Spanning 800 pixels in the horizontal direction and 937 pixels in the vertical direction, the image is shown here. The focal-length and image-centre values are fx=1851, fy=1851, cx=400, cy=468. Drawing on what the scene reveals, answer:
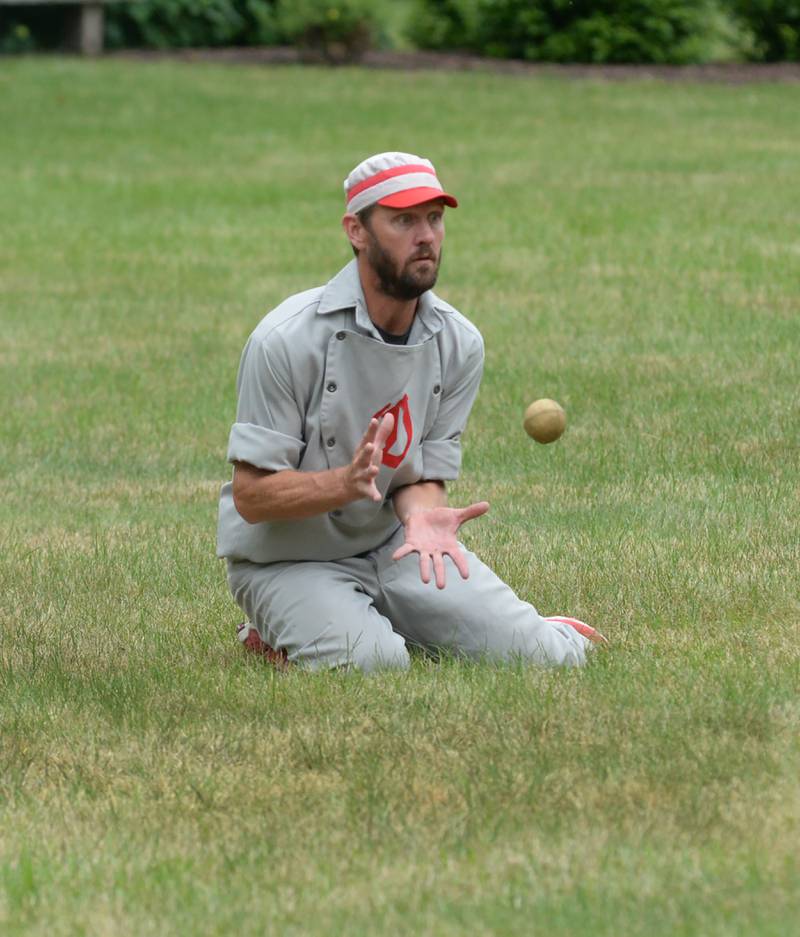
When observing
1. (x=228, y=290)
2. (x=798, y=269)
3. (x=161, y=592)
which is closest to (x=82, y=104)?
(x=228, y=290)

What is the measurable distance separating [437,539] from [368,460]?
19.7 inches

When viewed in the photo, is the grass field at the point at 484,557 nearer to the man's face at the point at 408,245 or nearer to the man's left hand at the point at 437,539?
the man's left hand at the point at 437,539

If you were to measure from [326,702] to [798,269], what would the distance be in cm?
831

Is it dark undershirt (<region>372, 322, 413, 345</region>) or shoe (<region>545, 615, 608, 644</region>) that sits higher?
dark undershirt (<region>372, 322, 413, 345</region>)

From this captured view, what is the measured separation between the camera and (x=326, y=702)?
558 cm

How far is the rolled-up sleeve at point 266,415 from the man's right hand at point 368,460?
0.43 meters

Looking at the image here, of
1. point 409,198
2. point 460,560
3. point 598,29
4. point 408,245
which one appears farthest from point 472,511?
point 598,29

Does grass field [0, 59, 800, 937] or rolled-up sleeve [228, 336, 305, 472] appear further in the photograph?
rolled-up sleeve [228, 336, 305, 472]

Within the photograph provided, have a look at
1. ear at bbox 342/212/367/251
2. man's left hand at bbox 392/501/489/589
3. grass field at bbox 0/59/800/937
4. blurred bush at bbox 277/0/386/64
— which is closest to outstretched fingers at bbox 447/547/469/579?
man's left hand at bbox 392/501/489/589

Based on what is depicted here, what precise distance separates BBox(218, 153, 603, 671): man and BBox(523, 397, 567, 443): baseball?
1.33 m

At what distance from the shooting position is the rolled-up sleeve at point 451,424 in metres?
6.20

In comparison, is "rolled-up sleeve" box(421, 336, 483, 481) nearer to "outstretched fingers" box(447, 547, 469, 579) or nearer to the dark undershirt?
the dark undershirt

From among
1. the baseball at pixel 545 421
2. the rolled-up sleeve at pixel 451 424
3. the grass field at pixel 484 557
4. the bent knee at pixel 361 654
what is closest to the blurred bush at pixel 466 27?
the grass field at pixel 484 557

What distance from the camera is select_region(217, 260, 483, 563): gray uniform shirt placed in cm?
588
